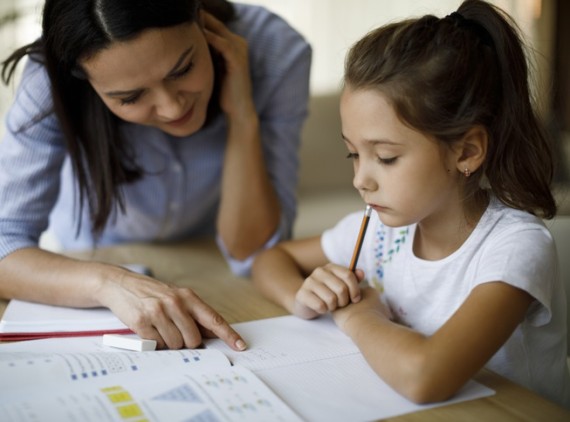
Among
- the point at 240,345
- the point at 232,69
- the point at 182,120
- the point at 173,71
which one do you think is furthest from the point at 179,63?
the point at 240,345

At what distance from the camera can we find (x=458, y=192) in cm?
108

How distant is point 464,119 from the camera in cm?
98

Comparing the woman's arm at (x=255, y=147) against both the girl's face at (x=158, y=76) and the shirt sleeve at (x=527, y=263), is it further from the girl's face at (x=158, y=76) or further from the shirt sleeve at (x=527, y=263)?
the shirt sleeve at (x=527, y=263)

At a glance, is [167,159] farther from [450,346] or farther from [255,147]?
[450,346]

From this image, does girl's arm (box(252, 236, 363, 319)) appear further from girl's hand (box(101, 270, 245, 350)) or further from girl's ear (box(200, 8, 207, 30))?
girl's ear (box(200, 8, 207, 30))

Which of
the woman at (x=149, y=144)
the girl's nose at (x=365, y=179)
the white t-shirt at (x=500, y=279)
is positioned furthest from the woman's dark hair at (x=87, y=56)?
the white t-shirt at (x=500, y=279)

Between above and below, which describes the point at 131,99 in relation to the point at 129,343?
above

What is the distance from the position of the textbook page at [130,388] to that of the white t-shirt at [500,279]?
13.6 inches

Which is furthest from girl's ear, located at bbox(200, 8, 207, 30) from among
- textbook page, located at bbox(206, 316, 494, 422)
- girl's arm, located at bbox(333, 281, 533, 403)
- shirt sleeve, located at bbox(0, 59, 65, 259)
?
girl's arm, located at bbox(333, 281, 533, 403)

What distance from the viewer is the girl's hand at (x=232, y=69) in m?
1.42

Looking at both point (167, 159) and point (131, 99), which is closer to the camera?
point (131, 99)

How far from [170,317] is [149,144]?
22.0 inches

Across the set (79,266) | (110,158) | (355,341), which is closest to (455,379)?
(355,341)

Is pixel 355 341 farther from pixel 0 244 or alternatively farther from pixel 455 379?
pixel 0 244
